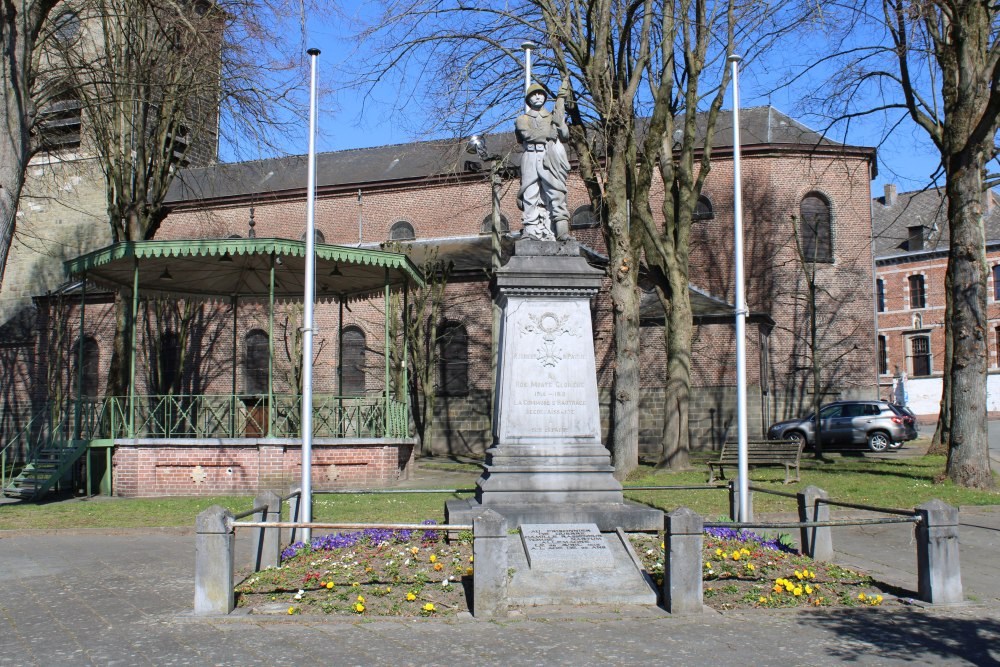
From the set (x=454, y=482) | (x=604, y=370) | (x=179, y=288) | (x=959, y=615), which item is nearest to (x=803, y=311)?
(x=604, y=370)

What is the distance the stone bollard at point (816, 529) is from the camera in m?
9.28

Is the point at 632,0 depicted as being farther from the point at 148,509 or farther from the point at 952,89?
the point at 148,509

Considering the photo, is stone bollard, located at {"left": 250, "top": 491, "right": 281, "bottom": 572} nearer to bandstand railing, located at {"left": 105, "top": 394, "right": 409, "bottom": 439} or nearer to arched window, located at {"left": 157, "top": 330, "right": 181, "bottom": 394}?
bandstand railing, located at {"left": 105, "top": 394, "right": 409, "bottom": 439}

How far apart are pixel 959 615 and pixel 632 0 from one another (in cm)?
1383

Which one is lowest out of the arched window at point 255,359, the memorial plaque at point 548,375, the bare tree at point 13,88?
the memorial plaque at point 548,375

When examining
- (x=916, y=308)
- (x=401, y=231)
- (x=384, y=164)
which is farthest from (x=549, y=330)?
(x=916, y=308)

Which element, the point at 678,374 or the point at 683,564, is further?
the point at 678,374

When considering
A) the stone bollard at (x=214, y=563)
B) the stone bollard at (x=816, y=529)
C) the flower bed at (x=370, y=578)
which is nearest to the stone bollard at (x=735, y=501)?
the stone bollard at (x=816, y=529)

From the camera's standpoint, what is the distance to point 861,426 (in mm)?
26969

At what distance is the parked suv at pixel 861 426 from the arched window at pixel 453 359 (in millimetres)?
10522

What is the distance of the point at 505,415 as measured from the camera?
31.5 ft

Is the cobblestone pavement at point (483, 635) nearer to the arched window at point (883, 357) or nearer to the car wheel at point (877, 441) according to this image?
the car wheel at point (877, 441)

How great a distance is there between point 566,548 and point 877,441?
2180cm

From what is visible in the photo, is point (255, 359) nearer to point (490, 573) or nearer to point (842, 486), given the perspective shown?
point (842, 486)
